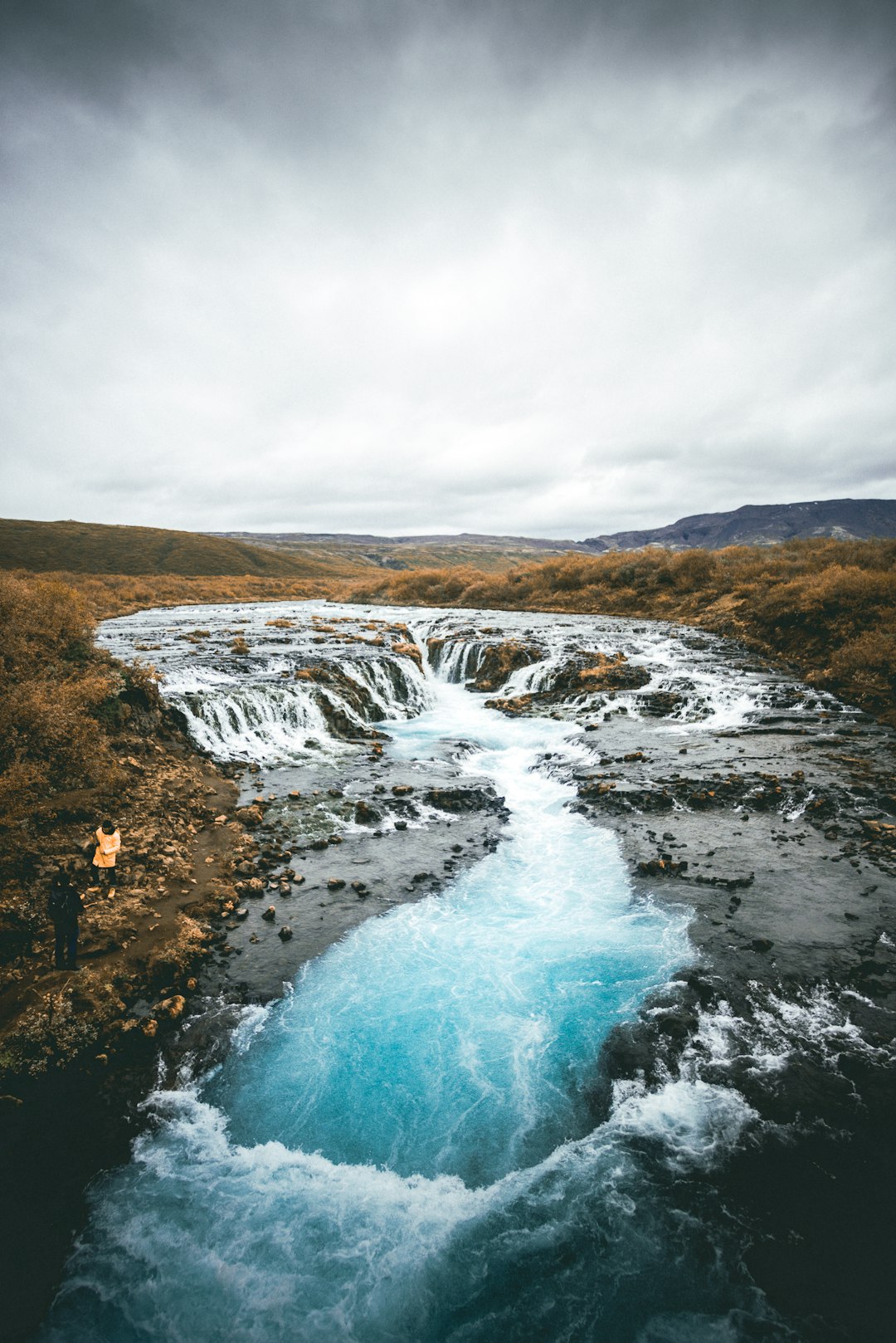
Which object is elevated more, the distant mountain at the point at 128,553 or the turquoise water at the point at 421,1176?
the distant mountain at the point at 128,553

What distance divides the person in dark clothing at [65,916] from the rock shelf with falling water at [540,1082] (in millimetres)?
2475

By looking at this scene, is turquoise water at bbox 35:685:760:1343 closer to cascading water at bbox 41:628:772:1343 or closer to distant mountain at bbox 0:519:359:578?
cascading water at bbox 41:628:772:1343

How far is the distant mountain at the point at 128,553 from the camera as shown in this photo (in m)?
107

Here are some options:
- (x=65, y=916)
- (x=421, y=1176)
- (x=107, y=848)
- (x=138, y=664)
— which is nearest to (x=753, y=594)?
(x=138, y=664)

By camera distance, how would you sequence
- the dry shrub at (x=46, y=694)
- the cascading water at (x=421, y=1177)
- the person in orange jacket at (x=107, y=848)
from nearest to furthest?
the cascading water at (x=421, y=1177), the person in orange jacket at (x=107, y=848), the dry shrub at (x=46, y=694)

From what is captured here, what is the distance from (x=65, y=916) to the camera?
896 centimetres

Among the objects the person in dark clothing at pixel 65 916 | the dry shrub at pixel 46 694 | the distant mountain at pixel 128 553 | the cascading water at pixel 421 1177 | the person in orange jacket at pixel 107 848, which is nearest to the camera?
the cascading water at pixel 421 1177

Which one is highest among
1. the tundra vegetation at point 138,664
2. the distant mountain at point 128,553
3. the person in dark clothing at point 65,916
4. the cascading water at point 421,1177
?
the distant mountain at point 128,553

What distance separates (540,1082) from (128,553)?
139915mm

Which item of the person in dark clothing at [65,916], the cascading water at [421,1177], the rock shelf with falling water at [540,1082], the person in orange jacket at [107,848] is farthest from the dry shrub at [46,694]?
the cascading water at [421,1177]

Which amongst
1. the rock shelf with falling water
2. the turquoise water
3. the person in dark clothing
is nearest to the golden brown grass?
the rock shelf with falling water

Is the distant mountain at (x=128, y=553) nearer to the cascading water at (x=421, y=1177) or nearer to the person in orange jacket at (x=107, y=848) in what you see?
the person in orange jacket at (x=107, y=848)

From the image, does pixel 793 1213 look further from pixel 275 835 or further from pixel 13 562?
pixel 13 562

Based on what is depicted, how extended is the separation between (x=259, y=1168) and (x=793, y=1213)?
6.56m
